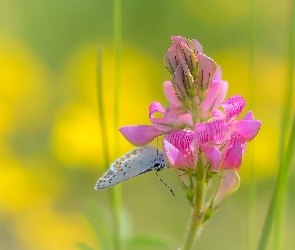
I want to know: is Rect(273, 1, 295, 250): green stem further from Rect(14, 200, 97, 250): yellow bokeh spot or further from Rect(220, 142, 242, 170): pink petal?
Rect(14, 200, 97, 250): yellow bokeh spot

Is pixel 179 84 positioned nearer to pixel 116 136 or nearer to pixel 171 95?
pixel 171 95

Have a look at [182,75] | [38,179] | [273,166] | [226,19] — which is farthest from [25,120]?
A: [182,75]

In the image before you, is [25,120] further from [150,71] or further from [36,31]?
[36,31]

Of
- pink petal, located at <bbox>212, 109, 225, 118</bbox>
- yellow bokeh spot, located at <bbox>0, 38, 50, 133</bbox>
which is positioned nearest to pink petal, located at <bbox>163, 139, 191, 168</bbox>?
pink petal, located at <bbox>212, 109, 225, 118</bbox>

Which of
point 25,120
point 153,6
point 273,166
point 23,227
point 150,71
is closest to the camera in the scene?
point 23,227

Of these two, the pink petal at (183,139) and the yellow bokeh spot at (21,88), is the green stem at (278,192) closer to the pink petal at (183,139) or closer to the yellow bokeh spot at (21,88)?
the pink petal at (183,139)

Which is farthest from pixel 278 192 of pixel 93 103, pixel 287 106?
pixel 93 103
